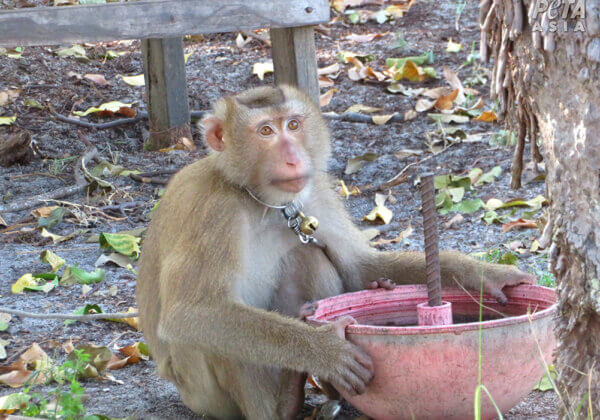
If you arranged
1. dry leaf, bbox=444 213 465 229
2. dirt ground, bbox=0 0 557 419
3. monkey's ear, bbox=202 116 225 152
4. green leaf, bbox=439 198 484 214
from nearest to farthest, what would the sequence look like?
monkey's ear, bbox=202 116 225 152
dirt ground, bbox=0 0 557 419
dry leaf, bbox=444 213 465 229
green leaf, bbox=439 198 484 214

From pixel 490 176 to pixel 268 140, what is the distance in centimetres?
270

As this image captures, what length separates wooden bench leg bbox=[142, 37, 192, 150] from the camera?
643 centimetres

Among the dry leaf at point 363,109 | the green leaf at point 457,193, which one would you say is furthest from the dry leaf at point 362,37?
the green leaf at point 457,193

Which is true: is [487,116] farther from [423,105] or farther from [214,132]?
[214,132]

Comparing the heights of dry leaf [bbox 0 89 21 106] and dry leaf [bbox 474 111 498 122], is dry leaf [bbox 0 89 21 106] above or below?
above

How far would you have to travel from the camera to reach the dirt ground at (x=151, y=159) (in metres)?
4.04

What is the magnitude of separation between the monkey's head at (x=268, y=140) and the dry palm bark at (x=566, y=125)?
33.9 inches

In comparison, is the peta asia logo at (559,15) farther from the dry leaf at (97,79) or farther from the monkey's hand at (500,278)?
the dry leaf at (97,79)

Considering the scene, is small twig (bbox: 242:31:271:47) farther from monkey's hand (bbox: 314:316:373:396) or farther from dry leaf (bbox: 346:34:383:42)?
monkey's hand (bbox: 314:316:373:396)

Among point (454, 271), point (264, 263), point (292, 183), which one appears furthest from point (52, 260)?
point (454, 271)

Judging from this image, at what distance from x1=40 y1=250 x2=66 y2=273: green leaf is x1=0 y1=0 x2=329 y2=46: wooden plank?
3.70 feet

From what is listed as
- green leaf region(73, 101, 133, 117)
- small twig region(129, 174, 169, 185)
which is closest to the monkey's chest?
small twig region(129, 174, 169, 185)

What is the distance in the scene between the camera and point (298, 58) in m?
5.34

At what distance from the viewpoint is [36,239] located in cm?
536
